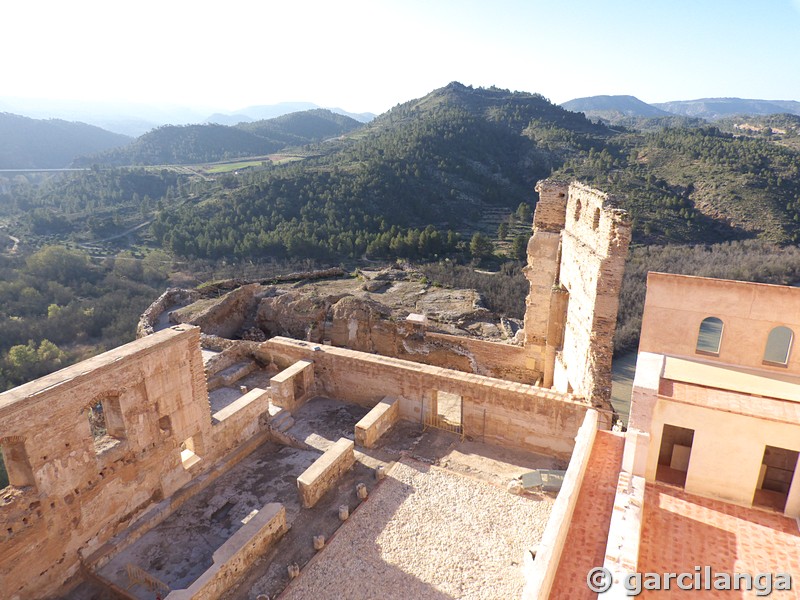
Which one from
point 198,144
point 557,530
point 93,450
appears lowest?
point 93,450

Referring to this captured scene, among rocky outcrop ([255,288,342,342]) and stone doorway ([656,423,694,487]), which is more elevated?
stone doorway ([656,423,694,487])

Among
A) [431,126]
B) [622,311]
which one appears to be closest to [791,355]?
[622,311]

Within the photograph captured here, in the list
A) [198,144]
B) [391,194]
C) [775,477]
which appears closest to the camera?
[775,477]

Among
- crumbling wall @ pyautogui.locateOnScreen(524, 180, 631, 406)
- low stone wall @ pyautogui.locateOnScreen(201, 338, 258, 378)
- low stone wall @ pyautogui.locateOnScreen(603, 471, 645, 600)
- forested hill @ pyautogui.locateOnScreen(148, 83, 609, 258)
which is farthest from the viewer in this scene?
forested hill @ pyautogui.locateOnScreen(148, 83, 609, 258)

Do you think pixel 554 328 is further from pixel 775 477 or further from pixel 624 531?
pixel 624 531

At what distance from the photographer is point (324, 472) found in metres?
9.34

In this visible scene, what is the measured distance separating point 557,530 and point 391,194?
5024cm

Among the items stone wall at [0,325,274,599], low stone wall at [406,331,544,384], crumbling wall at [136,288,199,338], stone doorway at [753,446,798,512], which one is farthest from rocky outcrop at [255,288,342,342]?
stone doorway at [753,446,798,512]

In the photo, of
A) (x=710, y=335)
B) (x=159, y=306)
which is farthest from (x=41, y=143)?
(x=710, y=335)

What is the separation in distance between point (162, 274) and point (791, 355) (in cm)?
4515

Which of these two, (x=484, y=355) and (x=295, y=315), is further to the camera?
(x=295, y=315)

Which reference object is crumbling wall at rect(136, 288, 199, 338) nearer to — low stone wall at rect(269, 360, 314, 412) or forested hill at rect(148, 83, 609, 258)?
low stone wall at rect(269, 360, 314, 412)

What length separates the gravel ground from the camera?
741 centimetres

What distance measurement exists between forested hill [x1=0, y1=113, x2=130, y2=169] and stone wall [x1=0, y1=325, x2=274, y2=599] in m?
118
